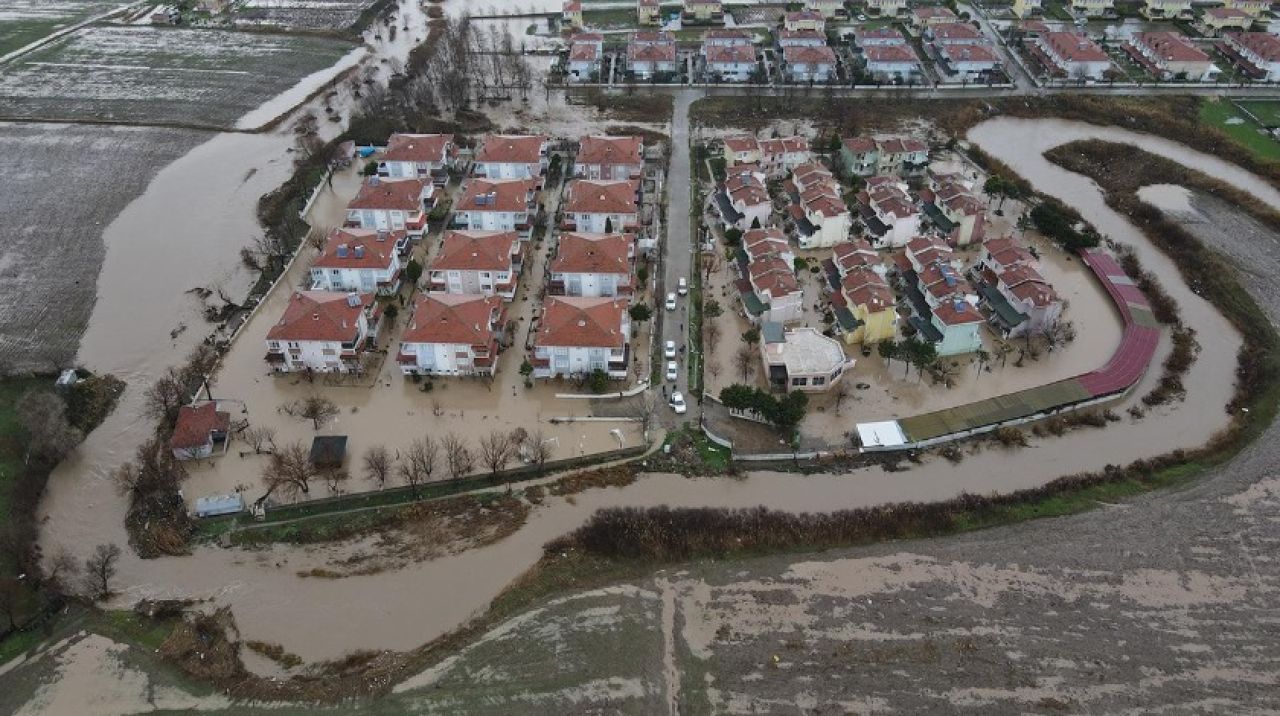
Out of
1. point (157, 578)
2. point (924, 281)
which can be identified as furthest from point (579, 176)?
point (157, 578)

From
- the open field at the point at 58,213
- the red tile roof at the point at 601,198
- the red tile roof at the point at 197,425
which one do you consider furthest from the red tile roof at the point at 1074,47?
the open field at the point at 58,213

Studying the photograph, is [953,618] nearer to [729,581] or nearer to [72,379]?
[729,581]

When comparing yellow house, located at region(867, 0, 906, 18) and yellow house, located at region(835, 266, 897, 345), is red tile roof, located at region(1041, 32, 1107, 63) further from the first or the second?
yellow house, located at region(835, 266, 897, 345)

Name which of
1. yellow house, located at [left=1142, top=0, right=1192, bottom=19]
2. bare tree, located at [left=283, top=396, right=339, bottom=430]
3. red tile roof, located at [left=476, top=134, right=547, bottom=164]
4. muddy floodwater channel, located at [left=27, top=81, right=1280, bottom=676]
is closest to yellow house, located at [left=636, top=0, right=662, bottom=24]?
red tile roof, located at [left=476, top=134, right=547, bottom=164]

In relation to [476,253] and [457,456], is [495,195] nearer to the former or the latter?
[476,253]

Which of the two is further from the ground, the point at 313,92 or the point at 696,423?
the point at 313,92
